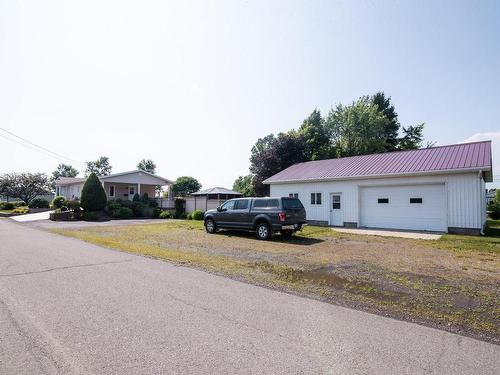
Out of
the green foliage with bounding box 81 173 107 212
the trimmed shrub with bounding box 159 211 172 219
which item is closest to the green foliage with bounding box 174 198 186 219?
the trimmed shrub with bounding box 159 211 172 219

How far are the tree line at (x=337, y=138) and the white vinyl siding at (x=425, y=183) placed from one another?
13585 millimetres

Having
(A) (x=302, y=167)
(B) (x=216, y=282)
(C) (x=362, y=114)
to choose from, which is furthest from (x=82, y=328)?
(C) (x=362, y=114)

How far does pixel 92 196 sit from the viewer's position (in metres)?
28.1

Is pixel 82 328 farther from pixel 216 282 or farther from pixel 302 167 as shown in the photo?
pixel 302 167

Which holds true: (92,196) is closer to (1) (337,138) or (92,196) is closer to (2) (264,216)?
(2) (264,216)

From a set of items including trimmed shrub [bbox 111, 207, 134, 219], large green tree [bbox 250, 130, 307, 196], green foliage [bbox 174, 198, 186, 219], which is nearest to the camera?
trimmed shrub [bbox 111, 207, 134, 219]

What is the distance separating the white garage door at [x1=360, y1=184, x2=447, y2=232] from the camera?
16.0m

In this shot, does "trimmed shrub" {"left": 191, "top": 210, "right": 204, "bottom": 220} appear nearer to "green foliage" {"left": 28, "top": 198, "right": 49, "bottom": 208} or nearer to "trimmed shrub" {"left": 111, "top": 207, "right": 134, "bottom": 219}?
"trimmed shrub" {"left": 111, "top": 207, "right": 134, "bottom": 219}

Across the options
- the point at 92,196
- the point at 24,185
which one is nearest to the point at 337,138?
the point at 92,196

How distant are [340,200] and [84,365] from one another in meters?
17.8

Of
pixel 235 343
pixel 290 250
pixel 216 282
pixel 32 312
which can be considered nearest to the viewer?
pixel 235 343

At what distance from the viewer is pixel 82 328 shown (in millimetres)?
4180

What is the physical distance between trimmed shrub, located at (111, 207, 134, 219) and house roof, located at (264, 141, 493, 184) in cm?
1480

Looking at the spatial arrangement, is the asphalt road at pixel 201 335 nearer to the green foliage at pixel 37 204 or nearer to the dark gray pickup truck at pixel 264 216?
the dark gray pickup truck at pixel 264 216
